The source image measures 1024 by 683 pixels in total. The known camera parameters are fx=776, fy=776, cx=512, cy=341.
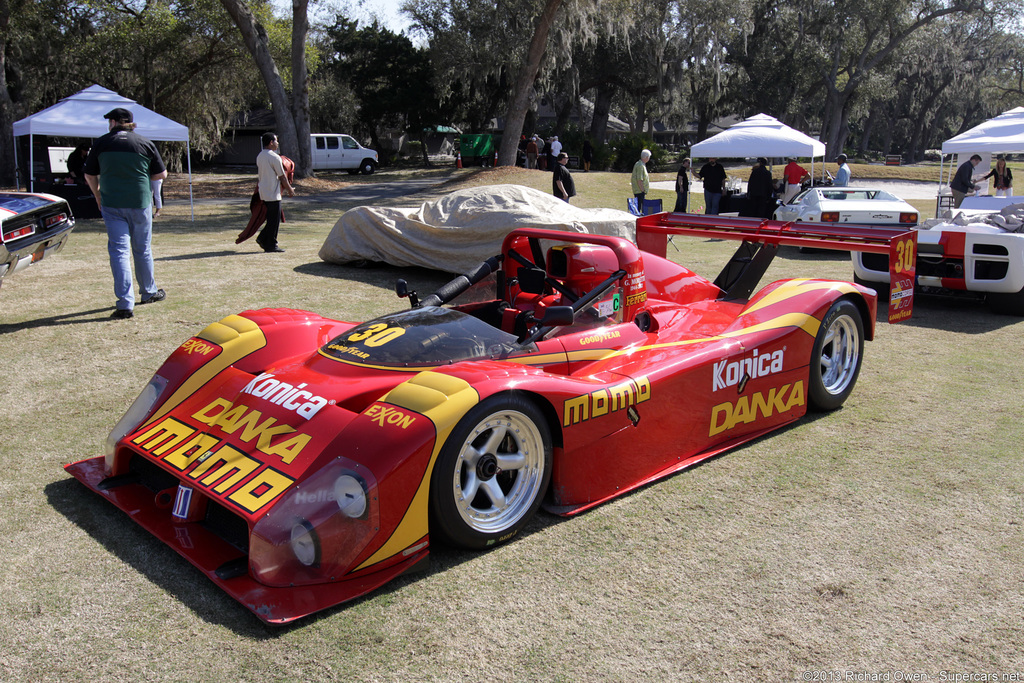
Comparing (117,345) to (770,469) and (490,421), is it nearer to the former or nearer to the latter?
(490,421)

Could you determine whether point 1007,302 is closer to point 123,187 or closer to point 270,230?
point 123,187

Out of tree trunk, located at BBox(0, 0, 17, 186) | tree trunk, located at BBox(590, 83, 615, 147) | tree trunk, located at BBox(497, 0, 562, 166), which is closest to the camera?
tree trunk, located at BBox(497, 0, 562, 166)

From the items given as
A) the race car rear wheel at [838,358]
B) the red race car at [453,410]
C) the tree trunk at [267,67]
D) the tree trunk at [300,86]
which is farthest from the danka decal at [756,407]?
the tree trunk at [300,86]

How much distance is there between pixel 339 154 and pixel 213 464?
3355 centimetres

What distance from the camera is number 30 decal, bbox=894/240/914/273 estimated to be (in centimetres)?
518

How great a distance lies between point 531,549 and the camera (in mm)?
3615

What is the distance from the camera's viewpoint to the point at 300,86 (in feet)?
82.6

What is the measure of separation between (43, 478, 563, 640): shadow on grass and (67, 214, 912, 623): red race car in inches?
3.3

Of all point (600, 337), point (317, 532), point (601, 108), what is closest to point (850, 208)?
point (600, 337)

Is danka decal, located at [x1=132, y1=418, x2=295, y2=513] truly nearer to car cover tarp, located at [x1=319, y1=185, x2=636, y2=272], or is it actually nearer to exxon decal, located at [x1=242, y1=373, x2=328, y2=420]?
exxon decal, located at [x1=242, y1=373, x2=328, y2=420]

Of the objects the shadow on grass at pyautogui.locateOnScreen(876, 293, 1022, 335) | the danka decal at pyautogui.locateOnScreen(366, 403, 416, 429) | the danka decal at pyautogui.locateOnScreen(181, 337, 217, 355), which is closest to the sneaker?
the danka decal at pyautogui.locateOnScreen(181, 337, 217, 355)

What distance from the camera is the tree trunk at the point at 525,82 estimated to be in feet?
73.2

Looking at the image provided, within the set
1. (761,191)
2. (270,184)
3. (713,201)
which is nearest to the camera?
(270,184)

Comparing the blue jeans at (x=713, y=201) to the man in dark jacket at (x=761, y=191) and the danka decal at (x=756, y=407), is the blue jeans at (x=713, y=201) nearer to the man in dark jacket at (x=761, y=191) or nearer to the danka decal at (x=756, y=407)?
the man in dark jacket at (x=761, y=191)
